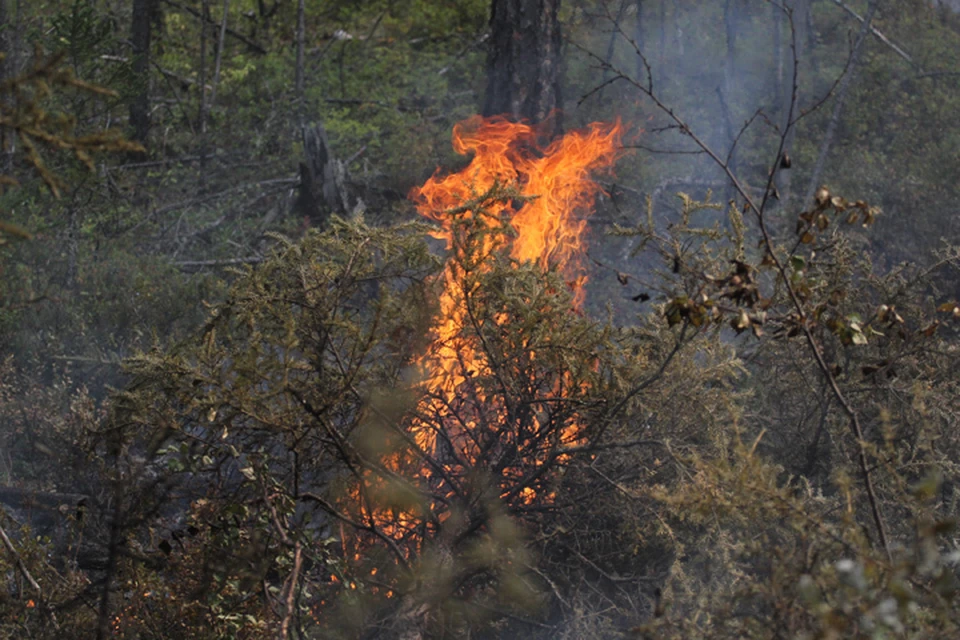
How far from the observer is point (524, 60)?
34.7 ft

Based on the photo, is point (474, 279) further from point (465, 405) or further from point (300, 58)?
point (300, 58)

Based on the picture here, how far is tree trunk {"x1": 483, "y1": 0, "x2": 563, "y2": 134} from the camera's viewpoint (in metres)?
10.5

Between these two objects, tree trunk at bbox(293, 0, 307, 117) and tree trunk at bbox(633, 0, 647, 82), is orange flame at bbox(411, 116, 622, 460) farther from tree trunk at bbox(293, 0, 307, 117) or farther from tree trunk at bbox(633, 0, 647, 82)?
tree trunk at bbox(633, 0, 647, 82)

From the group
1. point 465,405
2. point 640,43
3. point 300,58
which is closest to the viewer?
point 465,405

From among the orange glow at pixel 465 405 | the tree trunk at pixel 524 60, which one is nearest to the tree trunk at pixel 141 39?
the tree trunk at pixel 524 60

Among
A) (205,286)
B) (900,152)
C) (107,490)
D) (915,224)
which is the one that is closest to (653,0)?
(900,152)

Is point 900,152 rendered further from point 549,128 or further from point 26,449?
point 26,449

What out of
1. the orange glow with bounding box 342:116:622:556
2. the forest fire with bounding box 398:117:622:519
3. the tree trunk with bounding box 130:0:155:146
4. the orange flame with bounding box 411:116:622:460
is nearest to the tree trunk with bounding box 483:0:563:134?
the orange flame with bounding box 411:116:622:460

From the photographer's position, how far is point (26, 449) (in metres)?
8.09

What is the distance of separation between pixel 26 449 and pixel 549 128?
6340mm

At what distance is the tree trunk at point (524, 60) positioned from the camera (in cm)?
1051

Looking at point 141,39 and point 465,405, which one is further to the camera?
point 141,39

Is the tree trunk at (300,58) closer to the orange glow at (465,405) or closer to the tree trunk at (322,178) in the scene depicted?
the tree trunk at (322,178)

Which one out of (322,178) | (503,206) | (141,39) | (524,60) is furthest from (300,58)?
(503,206)
